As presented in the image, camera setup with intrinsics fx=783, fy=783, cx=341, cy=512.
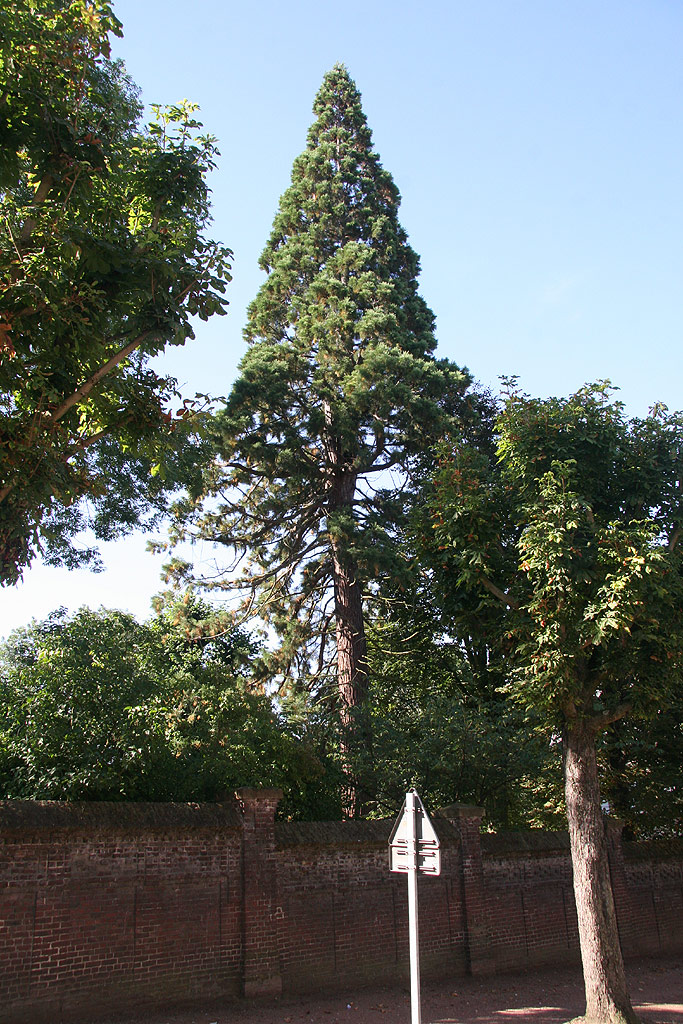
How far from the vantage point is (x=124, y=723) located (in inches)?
444

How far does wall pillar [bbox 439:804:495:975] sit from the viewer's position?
14.5m

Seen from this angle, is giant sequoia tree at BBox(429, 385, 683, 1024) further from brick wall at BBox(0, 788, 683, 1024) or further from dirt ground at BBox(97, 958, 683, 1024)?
brick wall at BBox(0, 788, 683, 1024)

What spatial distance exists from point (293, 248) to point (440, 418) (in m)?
7.91

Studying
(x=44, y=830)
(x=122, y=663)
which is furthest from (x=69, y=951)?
(x=122, y=663)

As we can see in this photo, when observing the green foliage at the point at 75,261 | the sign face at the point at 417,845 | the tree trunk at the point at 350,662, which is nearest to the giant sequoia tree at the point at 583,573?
the tree trunk at the point at 350,662

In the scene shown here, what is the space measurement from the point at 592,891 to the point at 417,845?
18.5 feet

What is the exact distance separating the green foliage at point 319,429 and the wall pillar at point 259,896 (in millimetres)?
7498

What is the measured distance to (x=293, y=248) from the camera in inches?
958

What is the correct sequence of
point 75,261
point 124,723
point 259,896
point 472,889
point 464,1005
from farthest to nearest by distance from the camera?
1. point 472,889
2. point 464,1005
3. point 259,896
4. point 124,723
5. point 75,261

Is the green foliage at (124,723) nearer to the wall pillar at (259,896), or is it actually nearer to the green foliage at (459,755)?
the wall pillar at (259,896)

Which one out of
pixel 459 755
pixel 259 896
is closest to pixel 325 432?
pixel 459 755

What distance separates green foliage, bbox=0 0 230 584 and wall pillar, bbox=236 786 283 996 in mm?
5335

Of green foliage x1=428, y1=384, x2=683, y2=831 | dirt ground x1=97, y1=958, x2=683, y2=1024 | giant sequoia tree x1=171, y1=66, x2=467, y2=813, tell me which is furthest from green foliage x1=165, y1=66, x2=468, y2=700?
dirt ground x1=97, y1=958, x2=683, y2=1024

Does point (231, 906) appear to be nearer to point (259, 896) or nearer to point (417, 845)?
point (259, 896)
